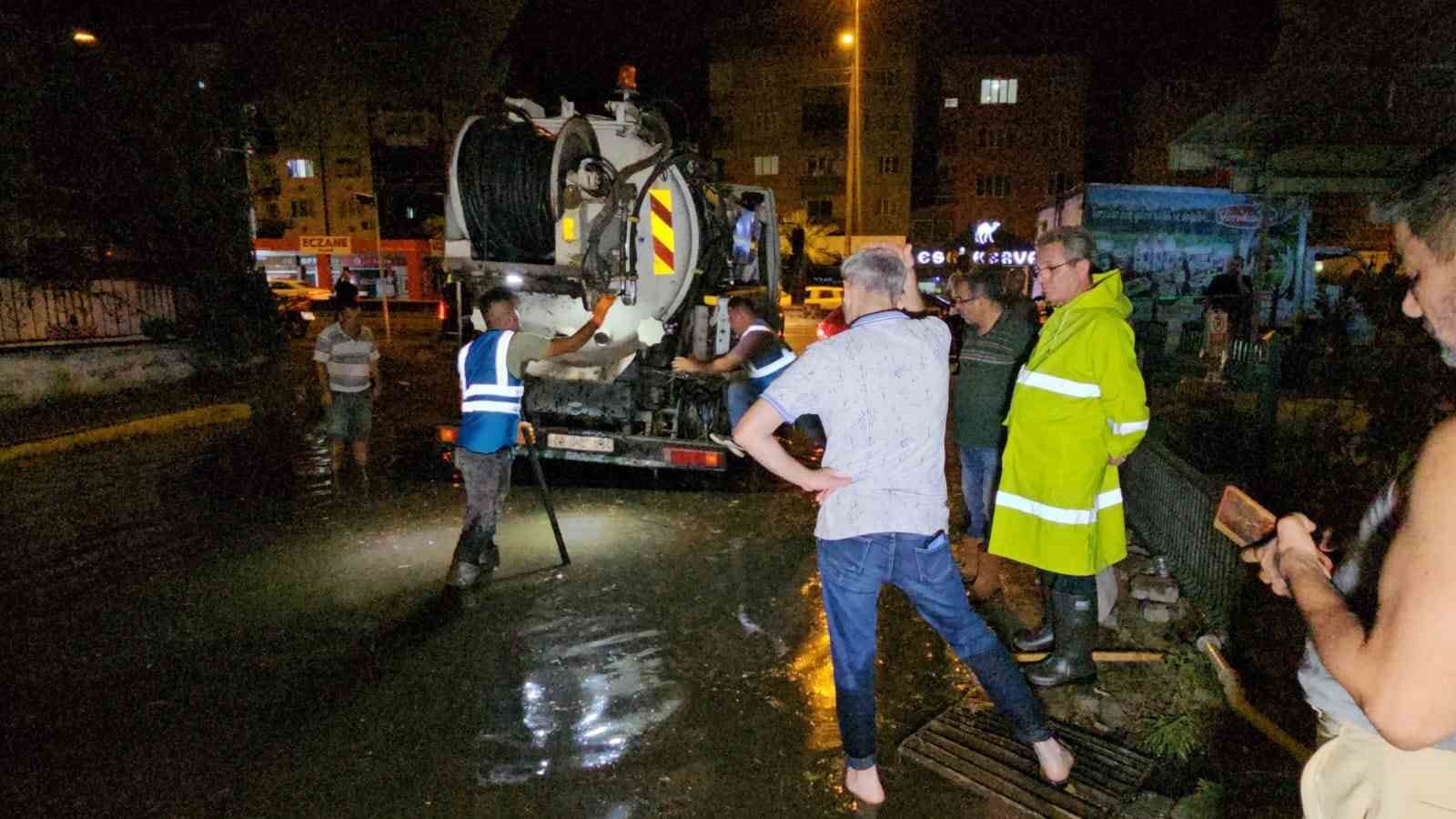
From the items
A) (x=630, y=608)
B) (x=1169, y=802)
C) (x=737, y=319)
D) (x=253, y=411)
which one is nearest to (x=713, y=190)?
(x=737, y=319)

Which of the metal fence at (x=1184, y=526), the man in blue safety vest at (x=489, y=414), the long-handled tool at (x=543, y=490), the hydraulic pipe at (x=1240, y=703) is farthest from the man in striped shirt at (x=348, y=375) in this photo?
the hydraulic pipe at (x=1240, y=703)

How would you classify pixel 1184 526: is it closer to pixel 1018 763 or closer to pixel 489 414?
pixel 1018 763

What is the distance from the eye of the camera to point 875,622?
2898 millimetres

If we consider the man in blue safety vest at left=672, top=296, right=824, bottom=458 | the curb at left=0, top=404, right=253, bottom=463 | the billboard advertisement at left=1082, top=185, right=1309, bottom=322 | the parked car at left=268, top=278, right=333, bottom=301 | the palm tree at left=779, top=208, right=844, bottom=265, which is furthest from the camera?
the palm tree at left=779, top=208, right=844, bottom=265

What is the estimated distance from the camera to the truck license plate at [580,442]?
657cm

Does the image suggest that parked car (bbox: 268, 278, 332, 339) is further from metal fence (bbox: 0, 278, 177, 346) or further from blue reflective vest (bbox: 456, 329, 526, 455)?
blue reflective vest (bbox: 456, 329, 526, 455)

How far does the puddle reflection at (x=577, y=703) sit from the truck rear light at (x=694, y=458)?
6.63ft

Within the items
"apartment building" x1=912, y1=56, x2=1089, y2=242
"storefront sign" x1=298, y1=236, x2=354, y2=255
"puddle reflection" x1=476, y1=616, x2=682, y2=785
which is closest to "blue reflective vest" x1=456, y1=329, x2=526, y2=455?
"puddle reflection" x1=476, y1=616, x2=682, y2=785

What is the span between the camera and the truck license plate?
6570 millimetres

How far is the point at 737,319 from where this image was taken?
23.2ft

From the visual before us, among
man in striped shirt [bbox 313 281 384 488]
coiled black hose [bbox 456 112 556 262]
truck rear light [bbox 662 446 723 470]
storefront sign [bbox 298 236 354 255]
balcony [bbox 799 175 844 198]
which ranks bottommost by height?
truck rear light [bbox 662 446 723 470]

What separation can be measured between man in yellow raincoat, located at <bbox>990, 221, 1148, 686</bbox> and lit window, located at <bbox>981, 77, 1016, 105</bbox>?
40970 millimetres

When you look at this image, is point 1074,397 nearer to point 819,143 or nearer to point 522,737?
point 522,737

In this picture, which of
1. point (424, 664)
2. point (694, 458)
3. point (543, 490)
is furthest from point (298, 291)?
point (424, 664)
